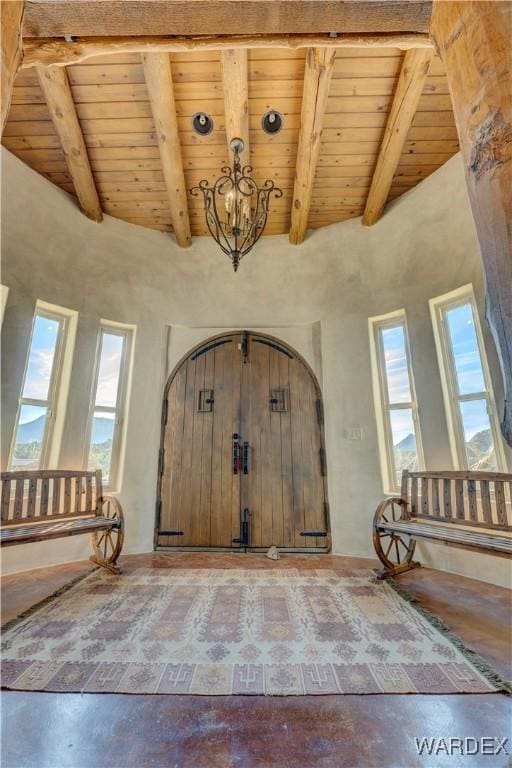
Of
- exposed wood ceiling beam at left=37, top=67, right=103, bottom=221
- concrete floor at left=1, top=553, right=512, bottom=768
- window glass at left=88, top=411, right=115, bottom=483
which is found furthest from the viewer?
window glass at left=88, top=411, right=115, bottom=483

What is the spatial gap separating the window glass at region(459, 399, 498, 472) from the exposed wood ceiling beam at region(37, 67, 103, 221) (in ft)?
13.1

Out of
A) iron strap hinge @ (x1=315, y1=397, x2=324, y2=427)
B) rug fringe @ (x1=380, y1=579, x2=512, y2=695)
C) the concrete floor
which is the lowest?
the concrete floor

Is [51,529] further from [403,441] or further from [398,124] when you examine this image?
[398,124]

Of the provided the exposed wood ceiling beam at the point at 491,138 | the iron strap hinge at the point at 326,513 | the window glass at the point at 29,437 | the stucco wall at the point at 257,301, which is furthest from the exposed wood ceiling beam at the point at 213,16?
the iron strap hinge at the point at 326,513

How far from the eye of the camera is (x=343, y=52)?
7.79 ft

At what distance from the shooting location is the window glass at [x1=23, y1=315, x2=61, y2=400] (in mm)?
2904

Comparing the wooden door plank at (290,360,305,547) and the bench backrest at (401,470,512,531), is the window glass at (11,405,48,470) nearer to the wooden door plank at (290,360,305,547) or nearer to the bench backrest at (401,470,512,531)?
the wooden door plank at (290,360,305,547)

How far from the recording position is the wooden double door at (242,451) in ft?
10.6

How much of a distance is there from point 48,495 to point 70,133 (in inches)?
119

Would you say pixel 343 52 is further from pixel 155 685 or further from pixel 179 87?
pixel 155 685

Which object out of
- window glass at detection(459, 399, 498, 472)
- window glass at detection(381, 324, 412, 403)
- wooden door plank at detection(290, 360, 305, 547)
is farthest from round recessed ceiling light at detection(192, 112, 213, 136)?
window glass at detection(459, 399, 498, 472)

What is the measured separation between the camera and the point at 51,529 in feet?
7.43

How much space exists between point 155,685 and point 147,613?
0.66 m

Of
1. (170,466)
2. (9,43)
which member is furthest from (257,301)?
(9,43)
